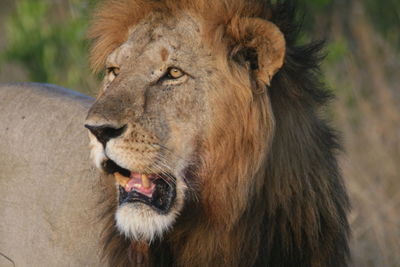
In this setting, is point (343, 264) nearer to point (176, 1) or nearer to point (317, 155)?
point (317, 155)

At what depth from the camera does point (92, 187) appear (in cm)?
414

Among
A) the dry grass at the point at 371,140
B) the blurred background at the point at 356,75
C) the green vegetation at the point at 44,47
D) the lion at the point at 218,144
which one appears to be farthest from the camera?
the green vegetation at the point at 44,47

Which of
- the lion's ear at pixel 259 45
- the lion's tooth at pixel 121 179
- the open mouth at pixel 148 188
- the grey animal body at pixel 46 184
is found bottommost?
the grey animal body at pixel 46 184

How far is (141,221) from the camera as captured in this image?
3154mm

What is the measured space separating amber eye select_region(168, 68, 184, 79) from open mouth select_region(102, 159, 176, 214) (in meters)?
0.39

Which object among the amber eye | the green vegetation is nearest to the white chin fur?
the amber eye

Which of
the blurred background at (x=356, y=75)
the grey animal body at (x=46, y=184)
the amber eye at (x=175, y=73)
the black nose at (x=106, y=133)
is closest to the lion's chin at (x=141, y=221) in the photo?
the black nose at (x=106, y=133)

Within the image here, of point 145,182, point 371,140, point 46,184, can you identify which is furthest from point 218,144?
point 371,140

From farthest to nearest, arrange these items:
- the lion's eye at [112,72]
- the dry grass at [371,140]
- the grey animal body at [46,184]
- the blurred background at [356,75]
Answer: the blurred background at [356,75], the dry grass at [371,140], the grey animal body at [46,184], the lion's eye at [112,72]

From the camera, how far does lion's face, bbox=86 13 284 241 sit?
10.4ft

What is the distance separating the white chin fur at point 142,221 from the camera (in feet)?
10.4

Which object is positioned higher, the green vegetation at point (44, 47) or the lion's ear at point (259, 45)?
the lion's ear at point (259, 45)

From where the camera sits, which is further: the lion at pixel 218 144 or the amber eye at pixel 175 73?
the amber eye at pixel 175 73

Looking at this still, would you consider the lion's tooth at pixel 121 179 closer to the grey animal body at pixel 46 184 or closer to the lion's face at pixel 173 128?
the lion's face at pixel 173 128
